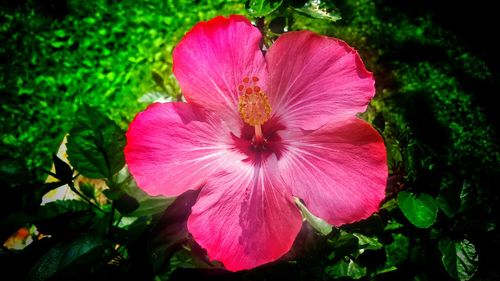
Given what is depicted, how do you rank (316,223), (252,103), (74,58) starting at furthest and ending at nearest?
(74,58)
(316,223)
(252,103)

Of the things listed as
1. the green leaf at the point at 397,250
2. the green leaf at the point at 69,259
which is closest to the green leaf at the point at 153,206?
the green leaf at the point at 69,259

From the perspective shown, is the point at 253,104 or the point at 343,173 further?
the point at 253,104

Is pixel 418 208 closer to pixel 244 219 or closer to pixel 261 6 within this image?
pixel 244 219

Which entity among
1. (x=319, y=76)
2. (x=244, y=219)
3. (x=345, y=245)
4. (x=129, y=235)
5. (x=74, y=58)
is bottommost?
(x=74, y=58)

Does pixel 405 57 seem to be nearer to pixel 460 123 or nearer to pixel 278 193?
pixel 460 123

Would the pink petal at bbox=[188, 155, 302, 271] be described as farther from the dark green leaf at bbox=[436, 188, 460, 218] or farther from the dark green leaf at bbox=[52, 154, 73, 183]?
the dark green leaf at bbox=[436, 188, 460, 218]

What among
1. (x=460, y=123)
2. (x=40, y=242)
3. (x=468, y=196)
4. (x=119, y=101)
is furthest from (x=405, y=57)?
(x=40, y=242)

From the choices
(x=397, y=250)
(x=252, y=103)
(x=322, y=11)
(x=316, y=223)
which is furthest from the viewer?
(x=397, y=250)

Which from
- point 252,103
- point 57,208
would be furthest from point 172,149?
point 57,208
